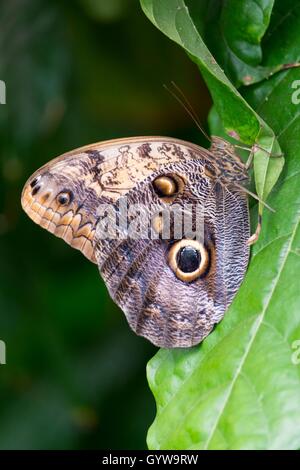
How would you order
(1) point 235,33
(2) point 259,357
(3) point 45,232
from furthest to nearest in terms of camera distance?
1. (3) point 45,232
2. (1) point 235,33
3. (2) point 259,357

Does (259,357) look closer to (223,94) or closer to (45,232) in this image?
(223,94)

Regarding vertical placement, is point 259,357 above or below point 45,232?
above

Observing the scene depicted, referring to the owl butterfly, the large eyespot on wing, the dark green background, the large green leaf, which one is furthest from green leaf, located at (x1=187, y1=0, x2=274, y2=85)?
the dark green background

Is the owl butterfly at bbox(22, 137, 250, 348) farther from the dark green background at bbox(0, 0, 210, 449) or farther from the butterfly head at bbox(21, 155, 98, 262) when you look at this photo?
the dark green background at bbox(0, 0, 210, 449)

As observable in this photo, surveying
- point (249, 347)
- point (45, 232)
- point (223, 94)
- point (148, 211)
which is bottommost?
point (45, 232)

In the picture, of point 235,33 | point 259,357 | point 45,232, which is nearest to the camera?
point 259,357

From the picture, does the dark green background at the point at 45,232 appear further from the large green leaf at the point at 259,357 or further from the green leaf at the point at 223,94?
the green leaf at the point at 223,94

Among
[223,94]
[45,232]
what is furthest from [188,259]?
[45,232]
